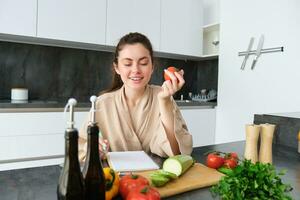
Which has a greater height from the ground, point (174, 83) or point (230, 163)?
point (174, 83)

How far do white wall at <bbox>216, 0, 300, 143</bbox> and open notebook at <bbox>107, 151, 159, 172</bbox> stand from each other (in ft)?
5.32

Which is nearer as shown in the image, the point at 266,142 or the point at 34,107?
the point at 266,142

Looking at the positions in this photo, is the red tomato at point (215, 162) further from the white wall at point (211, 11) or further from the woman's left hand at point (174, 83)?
the white wall at point (211, 11)

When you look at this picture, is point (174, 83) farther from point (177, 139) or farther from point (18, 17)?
point (18, 17)

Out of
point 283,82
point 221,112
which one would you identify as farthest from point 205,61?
point 283,82

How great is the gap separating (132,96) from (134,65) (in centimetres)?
17

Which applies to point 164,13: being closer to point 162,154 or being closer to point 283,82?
point 283,82

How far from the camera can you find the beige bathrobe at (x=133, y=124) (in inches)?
46.3

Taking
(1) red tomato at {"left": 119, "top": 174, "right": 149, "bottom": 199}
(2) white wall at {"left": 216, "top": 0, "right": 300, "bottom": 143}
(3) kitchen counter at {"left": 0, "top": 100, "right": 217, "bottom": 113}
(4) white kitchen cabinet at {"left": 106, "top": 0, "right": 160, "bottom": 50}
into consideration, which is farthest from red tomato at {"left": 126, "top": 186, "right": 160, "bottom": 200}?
(4) white kitchen cabinet at {"left": 106, "top": 0, "right": 160, "bottom": 50}

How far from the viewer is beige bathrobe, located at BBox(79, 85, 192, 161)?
1176mm

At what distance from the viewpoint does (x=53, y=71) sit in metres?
2.55

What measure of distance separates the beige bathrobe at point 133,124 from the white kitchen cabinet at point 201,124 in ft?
4.62

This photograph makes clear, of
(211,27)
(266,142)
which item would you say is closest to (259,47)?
(211,27)

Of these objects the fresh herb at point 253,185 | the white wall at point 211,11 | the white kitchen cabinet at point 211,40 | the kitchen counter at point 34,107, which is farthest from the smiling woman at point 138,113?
the white wall at point 211,11
